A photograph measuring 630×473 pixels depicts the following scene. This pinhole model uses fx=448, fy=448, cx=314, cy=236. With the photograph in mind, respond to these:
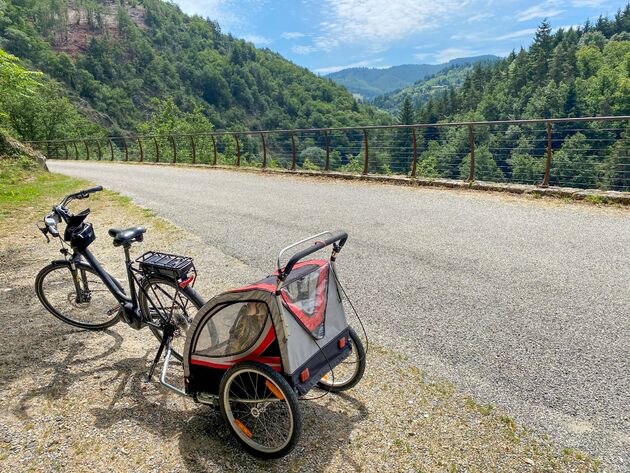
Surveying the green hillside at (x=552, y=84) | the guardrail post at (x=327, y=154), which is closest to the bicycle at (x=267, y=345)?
the guardrail post at (x=327, y=154)

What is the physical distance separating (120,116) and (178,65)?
1464 inches

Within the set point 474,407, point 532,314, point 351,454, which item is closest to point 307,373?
point 351,454

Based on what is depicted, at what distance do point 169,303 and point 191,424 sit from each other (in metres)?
0.89

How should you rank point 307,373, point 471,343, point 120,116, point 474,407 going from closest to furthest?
point 307,373 → point 474,407 → point 471,343 → point 120,116

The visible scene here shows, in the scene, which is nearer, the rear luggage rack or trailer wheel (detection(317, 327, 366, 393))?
trailer wheel (detection(317, 327, 366, 393))

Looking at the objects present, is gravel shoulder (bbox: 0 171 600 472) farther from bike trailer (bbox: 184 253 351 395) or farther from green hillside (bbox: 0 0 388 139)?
green hillside (bbox: 0 0 388 139)

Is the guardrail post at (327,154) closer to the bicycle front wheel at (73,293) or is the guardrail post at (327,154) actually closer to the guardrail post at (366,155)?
the guardrail post at (366,155)

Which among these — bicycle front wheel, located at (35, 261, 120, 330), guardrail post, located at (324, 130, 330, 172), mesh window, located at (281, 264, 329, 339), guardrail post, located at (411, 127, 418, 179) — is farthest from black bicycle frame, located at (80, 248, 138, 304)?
guardrail post, located at (324, 130, 330, 172)

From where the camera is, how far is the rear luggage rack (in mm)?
2947

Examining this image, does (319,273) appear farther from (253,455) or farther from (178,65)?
(178,65)

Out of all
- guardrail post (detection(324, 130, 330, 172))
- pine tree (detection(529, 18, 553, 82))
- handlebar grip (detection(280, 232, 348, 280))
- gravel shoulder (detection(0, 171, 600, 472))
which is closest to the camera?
handlebar grip (detection(280, 232, 348, 280))

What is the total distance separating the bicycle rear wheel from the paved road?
154 centimetres

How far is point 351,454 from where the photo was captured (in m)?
2.43

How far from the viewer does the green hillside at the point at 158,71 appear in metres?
96.5
